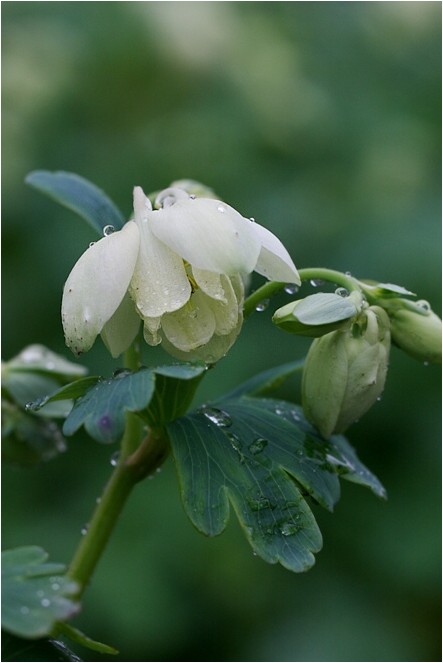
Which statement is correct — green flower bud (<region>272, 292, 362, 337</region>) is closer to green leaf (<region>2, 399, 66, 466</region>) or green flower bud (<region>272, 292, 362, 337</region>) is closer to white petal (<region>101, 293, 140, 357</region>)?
white petal (<region>101, 293, 140, 357</region>)

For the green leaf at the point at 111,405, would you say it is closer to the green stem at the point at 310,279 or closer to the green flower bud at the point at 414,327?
the green stem at the point at 310,279

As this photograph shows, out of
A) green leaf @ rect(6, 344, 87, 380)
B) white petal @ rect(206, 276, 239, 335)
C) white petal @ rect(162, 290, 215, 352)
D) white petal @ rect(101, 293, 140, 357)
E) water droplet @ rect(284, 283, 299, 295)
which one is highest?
water droplet @ rect(284, 283, 299, 295)

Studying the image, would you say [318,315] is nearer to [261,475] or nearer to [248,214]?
[261,475]

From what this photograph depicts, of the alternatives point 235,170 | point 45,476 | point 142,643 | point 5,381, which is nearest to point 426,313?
point 5,381

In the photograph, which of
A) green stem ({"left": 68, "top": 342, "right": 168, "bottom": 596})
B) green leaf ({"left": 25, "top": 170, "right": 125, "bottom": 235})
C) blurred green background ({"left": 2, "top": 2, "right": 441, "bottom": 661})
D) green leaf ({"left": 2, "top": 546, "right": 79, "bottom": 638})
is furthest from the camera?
blurred green background ({"left": 2, "top": 2, "right": 441, "bottom": 661})

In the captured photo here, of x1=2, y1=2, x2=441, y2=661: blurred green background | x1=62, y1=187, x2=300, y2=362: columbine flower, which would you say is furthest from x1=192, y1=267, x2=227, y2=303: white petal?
x1=2, y1=2, x2=441, y2=661: blurred green background

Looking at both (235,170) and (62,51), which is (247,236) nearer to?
(235,170)

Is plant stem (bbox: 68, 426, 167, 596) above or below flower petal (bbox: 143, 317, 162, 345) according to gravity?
below
